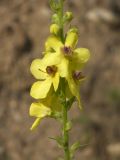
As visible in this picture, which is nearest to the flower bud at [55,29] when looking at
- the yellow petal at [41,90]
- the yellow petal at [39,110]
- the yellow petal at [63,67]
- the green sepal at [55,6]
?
the green sepal at [55,6]

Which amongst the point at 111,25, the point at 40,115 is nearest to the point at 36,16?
the point at 111,25

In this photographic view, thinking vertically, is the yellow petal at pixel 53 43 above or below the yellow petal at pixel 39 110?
above

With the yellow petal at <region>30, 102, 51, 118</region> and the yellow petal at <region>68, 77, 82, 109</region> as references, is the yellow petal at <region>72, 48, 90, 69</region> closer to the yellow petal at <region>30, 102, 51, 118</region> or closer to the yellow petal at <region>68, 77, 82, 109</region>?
the yellow petal at <region>68, 77, 82, 109</region>

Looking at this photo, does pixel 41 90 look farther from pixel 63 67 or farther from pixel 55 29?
→ pixel 55 29

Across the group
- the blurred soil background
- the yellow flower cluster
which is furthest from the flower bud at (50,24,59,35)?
the blurred soil background

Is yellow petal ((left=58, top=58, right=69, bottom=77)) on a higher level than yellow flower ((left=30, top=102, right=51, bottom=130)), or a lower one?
higher

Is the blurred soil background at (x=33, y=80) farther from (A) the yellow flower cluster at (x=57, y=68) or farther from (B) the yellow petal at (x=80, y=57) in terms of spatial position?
(B) the yellow petal at (x=80, y=57)

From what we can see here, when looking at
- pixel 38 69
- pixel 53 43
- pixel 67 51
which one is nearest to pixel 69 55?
pixel 67 51
